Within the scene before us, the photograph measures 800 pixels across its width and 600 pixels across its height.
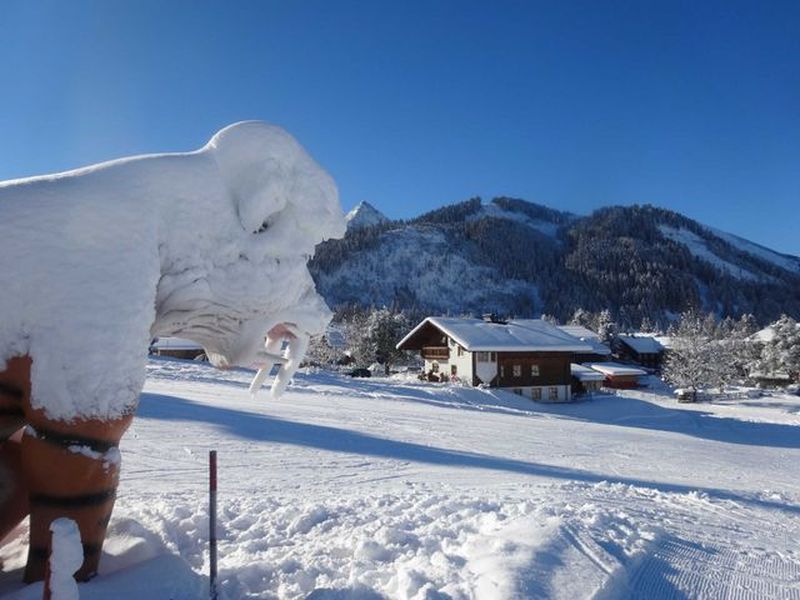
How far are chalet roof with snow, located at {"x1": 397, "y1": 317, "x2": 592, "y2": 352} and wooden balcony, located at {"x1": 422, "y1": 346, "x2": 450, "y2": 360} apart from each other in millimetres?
1285

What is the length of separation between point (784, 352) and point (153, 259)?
6118cm

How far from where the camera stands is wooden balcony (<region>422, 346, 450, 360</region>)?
38097mm

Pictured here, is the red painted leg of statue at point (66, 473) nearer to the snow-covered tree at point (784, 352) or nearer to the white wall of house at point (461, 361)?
the white wall of house at point (461, 361)

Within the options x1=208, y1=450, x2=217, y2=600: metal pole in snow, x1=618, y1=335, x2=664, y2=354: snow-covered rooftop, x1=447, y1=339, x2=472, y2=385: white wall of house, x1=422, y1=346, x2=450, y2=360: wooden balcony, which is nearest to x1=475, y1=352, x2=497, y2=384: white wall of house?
A: x1=447, y1=339, x2=472, y2=385: white wall of house

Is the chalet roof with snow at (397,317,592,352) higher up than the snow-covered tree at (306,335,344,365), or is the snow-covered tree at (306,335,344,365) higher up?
the chalet roof with snow at (397,317,592,352)

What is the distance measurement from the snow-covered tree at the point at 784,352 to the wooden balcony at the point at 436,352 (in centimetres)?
3493

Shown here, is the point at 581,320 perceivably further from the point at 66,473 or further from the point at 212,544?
the point at 66,473

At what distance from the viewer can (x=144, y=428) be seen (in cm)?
1277

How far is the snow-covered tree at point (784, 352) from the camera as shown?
52344mm

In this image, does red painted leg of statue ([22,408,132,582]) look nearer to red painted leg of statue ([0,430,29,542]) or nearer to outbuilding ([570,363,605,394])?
red painted leg of statue ([0,430,29,542])

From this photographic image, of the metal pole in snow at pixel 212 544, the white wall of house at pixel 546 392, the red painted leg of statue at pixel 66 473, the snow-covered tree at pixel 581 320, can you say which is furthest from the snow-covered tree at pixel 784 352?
the red painted leg of statue at pixel 66 473

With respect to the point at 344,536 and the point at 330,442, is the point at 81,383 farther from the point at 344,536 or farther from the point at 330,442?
the point at 330,442

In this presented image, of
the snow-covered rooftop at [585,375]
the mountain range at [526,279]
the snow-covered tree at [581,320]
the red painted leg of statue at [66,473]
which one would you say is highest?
the mountain range at [526,279]

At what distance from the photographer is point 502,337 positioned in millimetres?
36219
